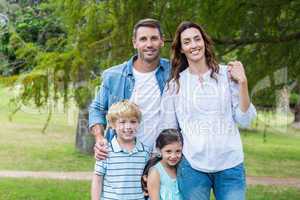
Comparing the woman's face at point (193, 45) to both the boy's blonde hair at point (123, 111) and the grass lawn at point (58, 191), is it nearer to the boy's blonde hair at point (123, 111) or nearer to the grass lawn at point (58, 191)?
the boy's blonde hair at point (123, 111)

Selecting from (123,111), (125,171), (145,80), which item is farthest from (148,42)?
(125,171)

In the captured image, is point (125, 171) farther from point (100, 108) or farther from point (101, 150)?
point (100, 108)

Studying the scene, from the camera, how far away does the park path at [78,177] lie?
37.0 feet

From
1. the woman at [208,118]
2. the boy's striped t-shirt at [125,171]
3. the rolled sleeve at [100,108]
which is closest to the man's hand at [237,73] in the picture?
the woman at [208,118]

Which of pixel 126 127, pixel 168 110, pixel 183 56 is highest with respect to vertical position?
pixel 183 56

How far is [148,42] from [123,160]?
0.72 meters

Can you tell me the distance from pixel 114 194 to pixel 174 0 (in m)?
3.63

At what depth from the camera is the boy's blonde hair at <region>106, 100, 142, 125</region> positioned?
11.8 feet

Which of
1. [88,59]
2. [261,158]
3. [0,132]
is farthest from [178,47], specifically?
[0,132]

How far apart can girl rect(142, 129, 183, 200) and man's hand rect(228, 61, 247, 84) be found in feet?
1.51

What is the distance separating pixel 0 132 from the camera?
2059 cm

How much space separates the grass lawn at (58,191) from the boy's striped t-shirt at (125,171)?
5.17 metres

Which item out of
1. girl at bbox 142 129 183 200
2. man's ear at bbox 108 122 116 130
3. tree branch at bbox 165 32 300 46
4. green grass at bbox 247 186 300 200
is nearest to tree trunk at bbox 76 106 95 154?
green grass at bbox 247 186 300 200

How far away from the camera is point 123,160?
3.71 metres
